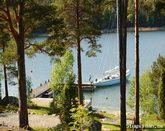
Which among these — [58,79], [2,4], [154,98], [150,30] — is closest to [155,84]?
[154,98]

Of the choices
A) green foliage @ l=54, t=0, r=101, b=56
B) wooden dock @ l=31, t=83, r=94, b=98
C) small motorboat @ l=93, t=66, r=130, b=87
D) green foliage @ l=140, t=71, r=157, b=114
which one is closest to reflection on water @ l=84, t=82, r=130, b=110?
small motorboat @ l=93, t=66, r=130, b=87

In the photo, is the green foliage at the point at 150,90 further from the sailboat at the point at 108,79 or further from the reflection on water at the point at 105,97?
the sailboat at the point at 108,79

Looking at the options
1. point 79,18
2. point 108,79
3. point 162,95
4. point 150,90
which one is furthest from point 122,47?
point 108,79

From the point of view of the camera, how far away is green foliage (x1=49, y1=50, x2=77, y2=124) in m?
20.7

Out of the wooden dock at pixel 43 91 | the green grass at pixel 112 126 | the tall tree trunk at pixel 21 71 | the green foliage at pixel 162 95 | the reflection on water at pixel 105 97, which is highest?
the tall tree trunk at pixel 21 71

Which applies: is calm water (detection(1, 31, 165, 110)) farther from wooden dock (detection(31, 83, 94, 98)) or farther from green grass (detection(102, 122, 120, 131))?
green grass (detection(102, 122, 120, 131))

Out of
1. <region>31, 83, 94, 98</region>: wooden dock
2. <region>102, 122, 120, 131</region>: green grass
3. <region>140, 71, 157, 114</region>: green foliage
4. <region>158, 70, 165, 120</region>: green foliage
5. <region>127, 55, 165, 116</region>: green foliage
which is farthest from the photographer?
<region>31, 83, 94, 98</region>: wooden dock

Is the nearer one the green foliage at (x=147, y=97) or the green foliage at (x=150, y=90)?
the green foliage at (x=150, y=90)

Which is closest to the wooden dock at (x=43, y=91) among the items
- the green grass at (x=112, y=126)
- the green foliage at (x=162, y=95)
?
the green foliage at (x=162, y=95)

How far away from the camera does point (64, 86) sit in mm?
22359

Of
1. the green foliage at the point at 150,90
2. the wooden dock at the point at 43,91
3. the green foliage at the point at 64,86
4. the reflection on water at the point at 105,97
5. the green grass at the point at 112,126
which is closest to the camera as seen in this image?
the green foliage at the point at 64,86

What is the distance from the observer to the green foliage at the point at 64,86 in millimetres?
20703

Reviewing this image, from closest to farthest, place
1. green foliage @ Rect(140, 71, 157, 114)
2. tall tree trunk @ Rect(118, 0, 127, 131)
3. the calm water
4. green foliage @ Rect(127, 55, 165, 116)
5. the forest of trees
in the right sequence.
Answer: tall tree trunk @ Rect(118, 0, 127, 131)
the forest of trees
green foliage @ Rect(127, 55, 165, 116)
green foliage @ Rect(140, 71, 157, 114)
the calm water

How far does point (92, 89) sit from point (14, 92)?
11.3 metres
